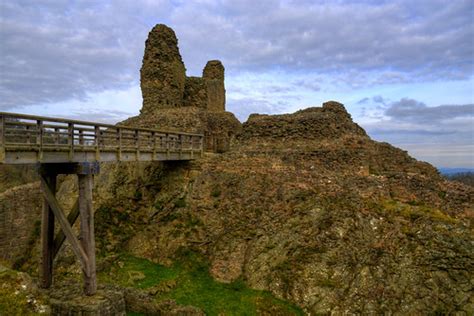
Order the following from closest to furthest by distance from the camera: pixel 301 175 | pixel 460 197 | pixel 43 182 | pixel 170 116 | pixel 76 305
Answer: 1. pixel 76 305
2. pixel 43 182
3. pixel 460 197
4. pixel 301 175
5. pixel 170 116

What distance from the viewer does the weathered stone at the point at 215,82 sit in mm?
36719

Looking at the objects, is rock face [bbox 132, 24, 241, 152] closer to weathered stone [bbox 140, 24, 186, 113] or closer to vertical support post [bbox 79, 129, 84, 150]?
weathered stone [bbox 140, 24, 186, 113]

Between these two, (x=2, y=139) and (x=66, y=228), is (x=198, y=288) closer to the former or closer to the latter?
(x=66, y=228)

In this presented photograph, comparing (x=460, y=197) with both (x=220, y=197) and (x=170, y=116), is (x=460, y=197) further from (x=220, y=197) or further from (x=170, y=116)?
(x=170, y=116)

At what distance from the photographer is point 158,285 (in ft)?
50.8

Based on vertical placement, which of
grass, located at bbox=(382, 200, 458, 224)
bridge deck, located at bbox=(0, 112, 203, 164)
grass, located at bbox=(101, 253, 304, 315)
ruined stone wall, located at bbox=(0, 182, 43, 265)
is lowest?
grass, located at bbox=(101, 253, 304, 315)

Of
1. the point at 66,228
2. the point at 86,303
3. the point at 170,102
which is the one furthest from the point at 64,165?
the point at 170,102

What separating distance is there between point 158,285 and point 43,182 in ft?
20.3

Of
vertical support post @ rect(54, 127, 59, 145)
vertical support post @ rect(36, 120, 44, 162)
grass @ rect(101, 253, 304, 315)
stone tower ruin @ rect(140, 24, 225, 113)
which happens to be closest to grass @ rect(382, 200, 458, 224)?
grass @ rect(101, 253, 304, 315)

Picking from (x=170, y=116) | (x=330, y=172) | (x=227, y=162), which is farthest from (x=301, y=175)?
(x=170, y=116)

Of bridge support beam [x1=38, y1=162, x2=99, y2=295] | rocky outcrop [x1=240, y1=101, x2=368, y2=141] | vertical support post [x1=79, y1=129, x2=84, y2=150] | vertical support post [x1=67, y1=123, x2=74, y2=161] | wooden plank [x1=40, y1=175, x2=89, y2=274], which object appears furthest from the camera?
rocky outcrop [x1=240, y1=101, x2=368, y2=141]

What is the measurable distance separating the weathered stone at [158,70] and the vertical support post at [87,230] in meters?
17.0

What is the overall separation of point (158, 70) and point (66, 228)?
19.4 meters

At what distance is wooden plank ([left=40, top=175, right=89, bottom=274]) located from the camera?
13.0m
